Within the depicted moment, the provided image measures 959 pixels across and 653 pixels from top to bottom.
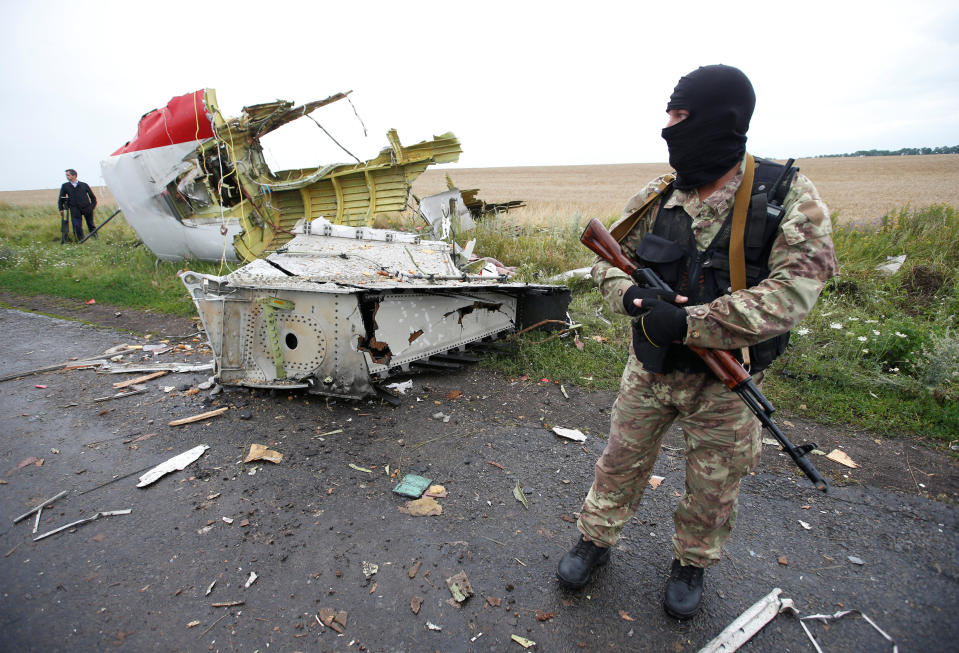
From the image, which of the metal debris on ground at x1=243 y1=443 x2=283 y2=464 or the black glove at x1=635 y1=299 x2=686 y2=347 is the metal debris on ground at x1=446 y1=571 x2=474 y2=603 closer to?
the black glove at x1=635 y1=299 x2=686 y2=347

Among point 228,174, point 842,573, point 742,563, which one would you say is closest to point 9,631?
point 742,563

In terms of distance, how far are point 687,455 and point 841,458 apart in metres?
2.08

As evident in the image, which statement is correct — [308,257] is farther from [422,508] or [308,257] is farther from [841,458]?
[841,458]

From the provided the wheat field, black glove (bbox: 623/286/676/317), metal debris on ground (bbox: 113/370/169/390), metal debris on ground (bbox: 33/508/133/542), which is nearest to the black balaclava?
black glove (bbox: 623/286/676/317)

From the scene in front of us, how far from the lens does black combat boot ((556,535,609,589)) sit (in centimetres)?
219

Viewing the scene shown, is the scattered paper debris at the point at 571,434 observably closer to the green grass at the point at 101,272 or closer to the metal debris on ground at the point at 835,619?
the metal debris on ground at the point at 835,619

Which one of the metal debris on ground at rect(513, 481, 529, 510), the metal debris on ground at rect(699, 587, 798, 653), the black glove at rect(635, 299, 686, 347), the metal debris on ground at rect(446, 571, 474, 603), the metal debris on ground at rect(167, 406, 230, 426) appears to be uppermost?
the black glove at rect(635, 299, 686, 347)

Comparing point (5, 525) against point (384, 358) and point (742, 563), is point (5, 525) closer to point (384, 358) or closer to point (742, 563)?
point (384, 358)

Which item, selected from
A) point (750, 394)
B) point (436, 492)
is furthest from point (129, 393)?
point (750, 394)

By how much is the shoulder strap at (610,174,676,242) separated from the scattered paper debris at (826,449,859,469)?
2.47 metres

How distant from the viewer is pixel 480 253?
28.1ft

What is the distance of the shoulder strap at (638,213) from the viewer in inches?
81.8

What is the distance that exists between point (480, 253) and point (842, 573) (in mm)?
6920

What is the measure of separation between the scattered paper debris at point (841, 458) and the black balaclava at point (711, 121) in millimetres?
2556
